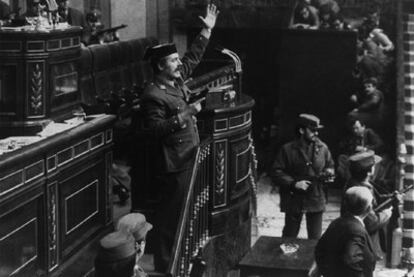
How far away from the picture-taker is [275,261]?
877 cm

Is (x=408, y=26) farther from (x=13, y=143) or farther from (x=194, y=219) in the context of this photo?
(x=13, y=143)

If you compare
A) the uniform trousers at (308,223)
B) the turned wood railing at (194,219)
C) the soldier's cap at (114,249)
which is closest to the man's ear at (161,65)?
the turned wood railing at (194,219)

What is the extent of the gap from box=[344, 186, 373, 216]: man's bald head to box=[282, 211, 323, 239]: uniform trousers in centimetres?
353

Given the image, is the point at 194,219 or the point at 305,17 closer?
the point at 194,219

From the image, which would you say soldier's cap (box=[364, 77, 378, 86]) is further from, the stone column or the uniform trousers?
the uniform trousers

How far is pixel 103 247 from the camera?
551 centimetres

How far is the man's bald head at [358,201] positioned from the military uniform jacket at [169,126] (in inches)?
56.5

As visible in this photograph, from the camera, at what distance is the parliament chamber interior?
24.5ft

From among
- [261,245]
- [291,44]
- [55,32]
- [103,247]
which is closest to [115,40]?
[291,44]

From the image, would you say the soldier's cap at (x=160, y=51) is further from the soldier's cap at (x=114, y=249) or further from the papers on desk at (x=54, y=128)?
the soldier's cap at (x=114, y=249)

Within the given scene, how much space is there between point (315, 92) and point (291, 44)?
0.99 m

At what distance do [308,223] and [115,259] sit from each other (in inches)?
229

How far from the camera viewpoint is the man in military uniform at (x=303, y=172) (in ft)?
35.5

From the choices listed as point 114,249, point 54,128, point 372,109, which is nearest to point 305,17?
point 372,109
